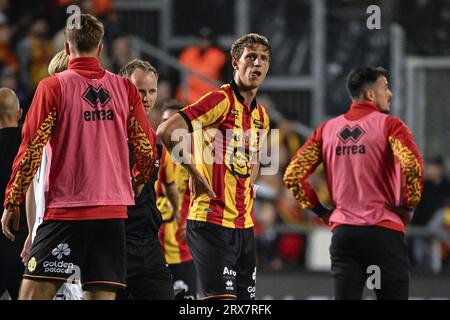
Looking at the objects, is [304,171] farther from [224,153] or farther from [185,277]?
[185,277]

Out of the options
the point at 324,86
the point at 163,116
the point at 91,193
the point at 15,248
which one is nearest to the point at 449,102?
the point at 324,86

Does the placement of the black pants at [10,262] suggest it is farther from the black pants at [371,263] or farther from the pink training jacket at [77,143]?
the black pants at [371,263]

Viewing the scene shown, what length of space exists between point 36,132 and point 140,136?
65 cm

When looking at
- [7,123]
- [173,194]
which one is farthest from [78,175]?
[173,194]

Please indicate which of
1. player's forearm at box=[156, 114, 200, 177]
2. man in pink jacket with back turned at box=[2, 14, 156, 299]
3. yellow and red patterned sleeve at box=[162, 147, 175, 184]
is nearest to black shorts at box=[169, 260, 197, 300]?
yellow and red patterned sleeve at box=[162, 147, 175, 184]

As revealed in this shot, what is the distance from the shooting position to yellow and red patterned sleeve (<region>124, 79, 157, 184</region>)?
563 centimetres

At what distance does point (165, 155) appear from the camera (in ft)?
25.9

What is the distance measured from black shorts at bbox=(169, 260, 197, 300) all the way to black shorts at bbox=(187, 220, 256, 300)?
1618 mm

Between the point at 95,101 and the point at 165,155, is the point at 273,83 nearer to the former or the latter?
the point at 165,155

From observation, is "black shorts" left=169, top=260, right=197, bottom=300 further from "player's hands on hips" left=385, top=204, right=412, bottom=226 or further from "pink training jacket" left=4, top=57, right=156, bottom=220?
"pink training jacket" left=4, top=57, right=156, bottom=220

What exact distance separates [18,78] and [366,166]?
8.44 m

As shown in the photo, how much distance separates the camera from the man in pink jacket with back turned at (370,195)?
6723 mm

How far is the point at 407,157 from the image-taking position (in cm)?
662

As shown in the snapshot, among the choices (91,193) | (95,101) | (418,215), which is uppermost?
(95,101)
